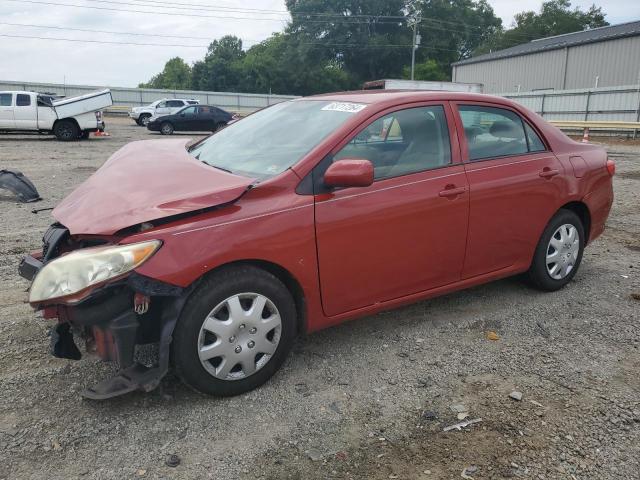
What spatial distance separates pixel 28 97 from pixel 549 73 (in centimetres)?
3351

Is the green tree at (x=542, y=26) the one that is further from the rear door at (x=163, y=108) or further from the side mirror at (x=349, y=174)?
the side mirror at (x=349, y=174)

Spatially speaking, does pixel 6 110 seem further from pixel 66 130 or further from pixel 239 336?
pixel 239 336

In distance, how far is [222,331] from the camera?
2887 mm

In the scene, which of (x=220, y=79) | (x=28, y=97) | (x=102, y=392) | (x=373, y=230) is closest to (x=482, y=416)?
(x=373, y=230)

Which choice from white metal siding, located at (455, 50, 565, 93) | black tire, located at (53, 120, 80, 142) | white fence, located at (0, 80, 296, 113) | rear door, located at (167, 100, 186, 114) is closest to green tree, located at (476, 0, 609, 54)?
white metal siding, located at (455, 50, 565, 93)

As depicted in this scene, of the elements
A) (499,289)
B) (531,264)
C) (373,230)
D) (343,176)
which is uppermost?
(343,176)

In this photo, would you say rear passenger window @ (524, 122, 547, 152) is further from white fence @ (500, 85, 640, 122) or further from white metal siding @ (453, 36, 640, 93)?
white metal siding @ (453, 36, 640, 93)

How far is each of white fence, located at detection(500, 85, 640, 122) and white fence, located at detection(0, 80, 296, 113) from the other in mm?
18446

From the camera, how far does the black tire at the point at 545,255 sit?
443 cm

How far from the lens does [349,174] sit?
304 cm

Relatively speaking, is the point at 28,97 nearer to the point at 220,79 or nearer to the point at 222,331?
the point at 222,331

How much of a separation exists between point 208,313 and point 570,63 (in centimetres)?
4005

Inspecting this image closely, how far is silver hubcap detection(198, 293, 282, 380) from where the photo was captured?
2877 millimetres

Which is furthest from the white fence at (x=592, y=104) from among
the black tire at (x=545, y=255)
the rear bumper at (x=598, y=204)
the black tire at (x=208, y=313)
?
the black tire at (x=208, y=313)
